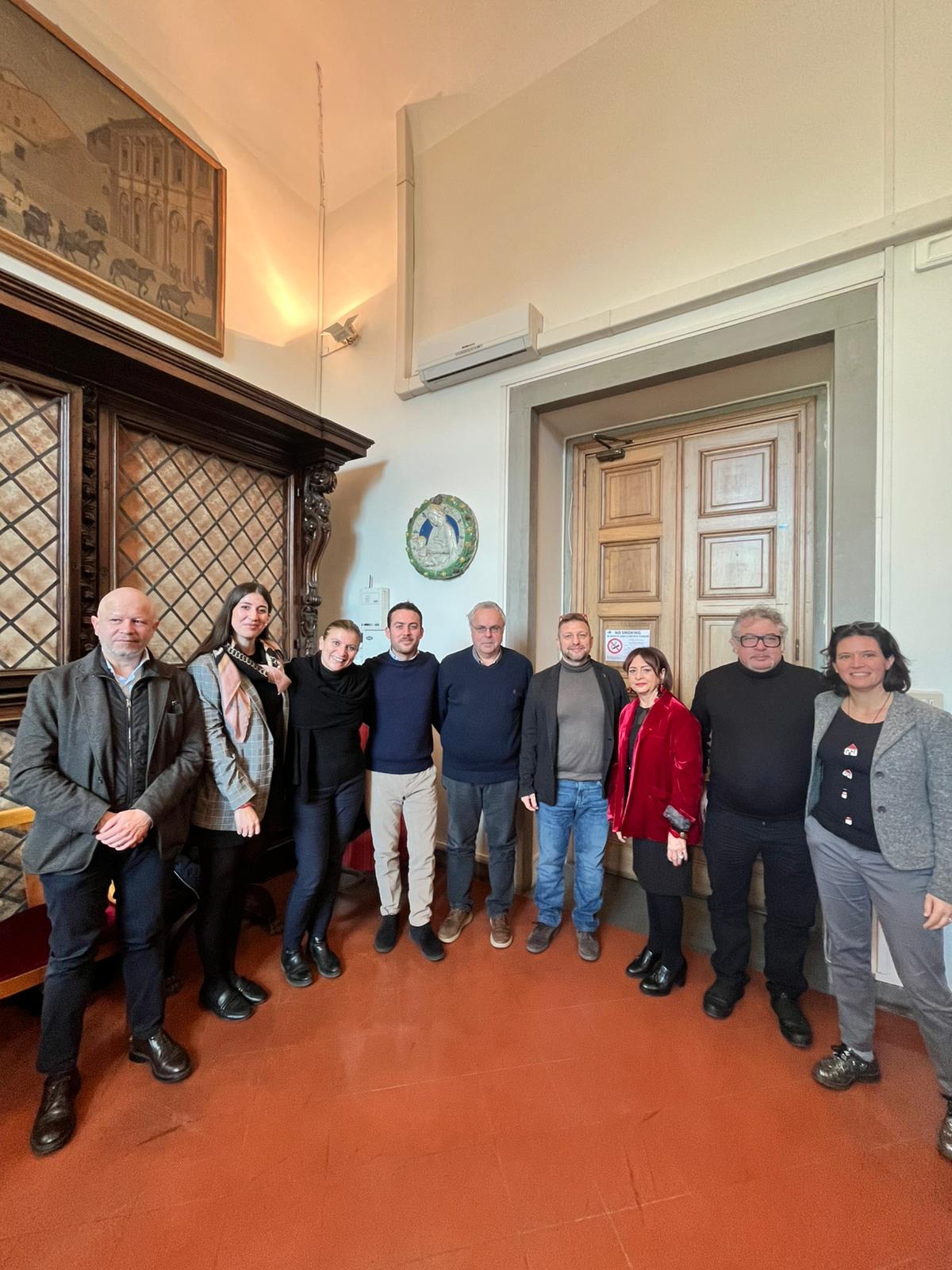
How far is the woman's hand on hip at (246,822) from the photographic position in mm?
1709

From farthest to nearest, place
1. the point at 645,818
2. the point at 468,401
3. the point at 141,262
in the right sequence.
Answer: the point at 468,401 → the point at 141,262 → the point at 645,818

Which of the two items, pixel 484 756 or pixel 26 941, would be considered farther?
pixel 484 756

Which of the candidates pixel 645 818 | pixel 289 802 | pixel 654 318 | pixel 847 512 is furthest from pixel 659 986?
pixel 654 318

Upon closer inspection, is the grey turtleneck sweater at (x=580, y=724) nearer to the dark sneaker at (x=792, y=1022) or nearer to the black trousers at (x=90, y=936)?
the dark sneaker at (x=792, y=1022)

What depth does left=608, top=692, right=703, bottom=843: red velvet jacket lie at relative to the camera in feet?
6.17

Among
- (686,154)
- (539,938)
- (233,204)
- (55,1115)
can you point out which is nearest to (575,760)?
(539,938)

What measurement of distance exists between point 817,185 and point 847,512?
4.53 ft

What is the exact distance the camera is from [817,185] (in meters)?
2.11

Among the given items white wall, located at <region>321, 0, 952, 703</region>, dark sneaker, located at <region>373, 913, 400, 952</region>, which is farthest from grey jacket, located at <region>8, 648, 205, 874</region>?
white wall, located at <region>321, 0, 952, 703</region>

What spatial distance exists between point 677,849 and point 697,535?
1.63 m

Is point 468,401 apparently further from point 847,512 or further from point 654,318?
point 847,512

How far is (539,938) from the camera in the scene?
2250mm

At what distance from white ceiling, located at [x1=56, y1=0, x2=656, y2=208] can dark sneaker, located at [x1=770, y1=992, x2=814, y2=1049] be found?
4426 mm

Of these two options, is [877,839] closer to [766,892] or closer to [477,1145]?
[766,892]
